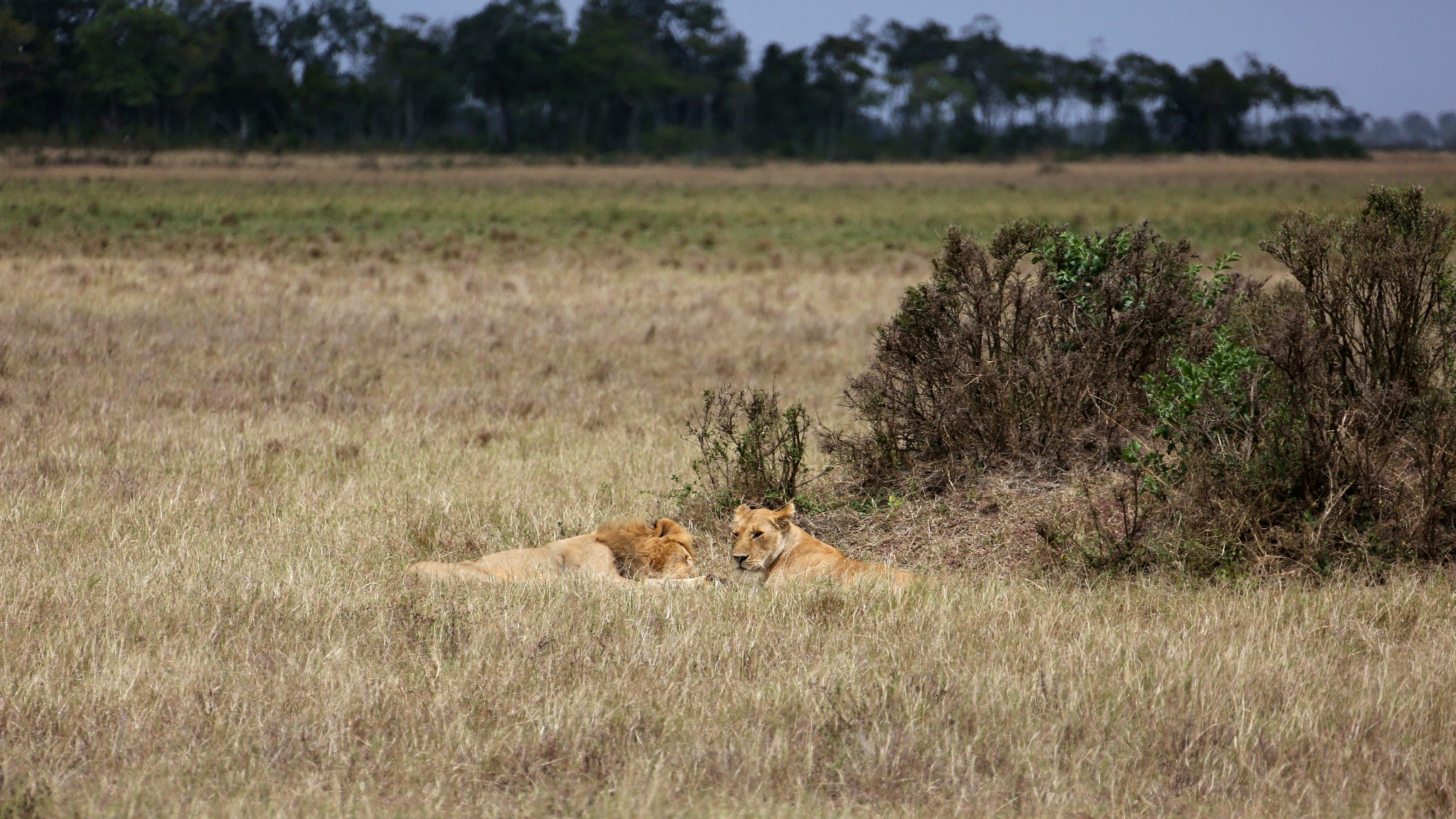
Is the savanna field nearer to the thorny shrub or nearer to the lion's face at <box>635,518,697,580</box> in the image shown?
the thorny shrub

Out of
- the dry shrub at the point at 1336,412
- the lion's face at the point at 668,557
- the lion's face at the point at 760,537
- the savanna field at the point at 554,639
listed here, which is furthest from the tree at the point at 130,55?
the dry shrub at the point at 1336,412

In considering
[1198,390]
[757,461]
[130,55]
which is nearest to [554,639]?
[757,461]

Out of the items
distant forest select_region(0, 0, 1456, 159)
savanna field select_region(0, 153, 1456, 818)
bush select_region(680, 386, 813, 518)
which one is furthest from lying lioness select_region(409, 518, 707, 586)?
distant forest select_region(0, 0, 1456, 159)

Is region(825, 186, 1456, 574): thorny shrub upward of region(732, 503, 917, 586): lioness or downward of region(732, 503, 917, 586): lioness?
upward

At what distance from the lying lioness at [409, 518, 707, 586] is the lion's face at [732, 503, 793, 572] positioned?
219 millimetres

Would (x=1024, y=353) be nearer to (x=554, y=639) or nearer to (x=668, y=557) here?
(x=668, y=557)

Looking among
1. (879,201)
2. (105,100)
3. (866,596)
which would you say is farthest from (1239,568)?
(105,100)

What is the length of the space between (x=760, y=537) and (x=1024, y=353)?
2.05m

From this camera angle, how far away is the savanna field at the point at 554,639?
3.79 metres

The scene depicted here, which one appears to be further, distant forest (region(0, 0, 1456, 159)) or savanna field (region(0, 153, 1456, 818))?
distant forest (region(0, 0, 1456, 159))

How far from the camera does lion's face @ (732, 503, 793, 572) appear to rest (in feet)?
19.9

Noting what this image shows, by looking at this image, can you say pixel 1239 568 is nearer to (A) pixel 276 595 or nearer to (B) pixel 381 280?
(A) pixel 276 595

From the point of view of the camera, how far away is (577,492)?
7.66m

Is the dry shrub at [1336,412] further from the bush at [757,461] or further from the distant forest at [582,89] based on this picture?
the distant forest at [582,89]
